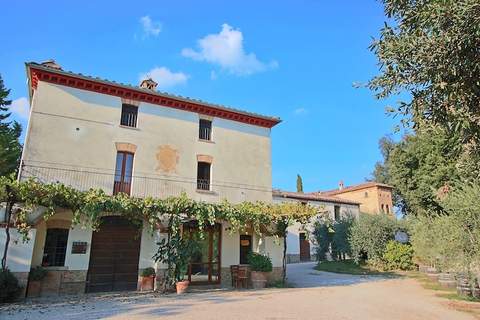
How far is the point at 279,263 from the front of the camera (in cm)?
1541

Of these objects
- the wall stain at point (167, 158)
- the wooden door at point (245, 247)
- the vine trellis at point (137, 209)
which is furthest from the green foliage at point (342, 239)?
the wall stain at point (167, 158)

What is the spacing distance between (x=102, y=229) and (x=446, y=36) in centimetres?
1223

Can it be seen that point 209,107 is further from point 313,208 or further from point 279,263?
point 279,263

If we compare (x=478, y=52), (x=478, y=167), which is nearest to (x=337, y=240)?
(x=478, y=167)

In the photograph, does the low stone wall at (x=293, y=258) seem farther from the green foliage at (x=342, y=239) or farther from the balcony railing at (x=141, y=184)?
the balcony railing at (x=141, y=184)

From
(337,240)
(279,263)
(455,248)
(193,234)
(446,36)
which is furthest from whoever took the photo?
(337,240)

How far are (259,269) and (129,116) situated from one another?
27.9ft

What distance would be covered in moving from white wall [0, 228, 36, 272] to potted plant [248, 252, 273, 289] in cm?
800

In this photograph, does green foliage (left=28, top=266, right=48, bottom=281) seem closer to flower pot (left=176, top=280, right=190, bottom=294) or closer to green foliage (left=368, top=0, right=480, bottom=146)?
flower pot (left=176, top=280, right=190, bottom=294)

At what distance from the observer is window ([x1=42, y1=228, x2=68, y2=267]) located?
38.7 feet

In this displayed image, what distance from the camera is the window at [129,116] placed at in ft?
48.1

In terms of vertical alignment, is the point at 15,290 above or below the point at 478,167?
below

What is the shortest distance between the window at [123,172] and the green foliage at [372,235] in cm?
1433

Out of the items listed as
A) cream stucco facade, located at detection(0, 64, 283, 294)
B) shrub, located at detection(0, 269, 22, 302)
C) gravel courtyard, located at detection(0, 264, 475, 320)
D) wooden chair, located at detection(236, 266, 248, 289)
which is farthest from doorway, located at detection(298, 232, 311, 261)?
shrub, located at detection(0, 269, 22, 302)
